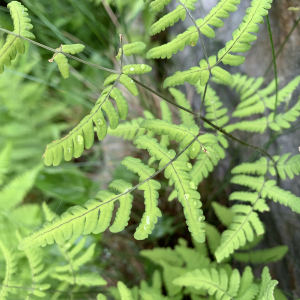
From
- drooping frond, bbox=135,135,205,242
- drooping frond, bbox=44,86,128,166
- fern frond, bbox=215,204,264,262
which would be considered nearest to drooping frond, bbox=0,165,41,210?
drooping frond, bbox=44,86,128,166

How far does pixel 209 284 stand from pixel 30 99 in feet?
6.97

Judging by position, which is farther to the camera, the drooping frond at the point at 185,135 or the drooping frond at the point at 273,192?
the drooping frond at the point at 273,192

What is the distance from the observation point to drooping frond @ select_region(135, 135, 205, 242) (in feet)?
2.26

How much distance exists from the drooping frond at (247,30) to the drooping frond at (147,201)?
0.44 metres

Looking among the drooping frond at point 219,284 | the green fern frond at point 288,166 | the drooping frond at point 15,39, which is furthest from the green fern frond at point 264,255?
the drooping frond at point 15,39

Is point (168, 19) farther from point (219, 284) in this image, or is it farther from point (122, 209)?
point (219, 284)

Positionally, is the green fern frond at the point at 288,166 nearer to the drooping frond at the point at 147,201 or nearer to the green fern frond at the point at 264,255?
the green fern frond at the point at 264,255

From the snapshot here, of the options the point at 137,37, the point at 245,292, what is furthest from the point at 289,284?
the point at 137,37

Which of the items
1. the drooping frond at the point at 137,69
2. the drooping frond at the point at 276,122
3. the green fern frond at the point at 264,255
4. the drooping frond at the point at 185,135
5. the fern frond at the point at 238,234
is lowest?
the green fern frond at the point at 264,255

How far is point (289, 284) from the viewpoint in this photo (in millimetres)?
1303

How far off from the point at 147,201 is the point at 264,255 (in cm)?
96

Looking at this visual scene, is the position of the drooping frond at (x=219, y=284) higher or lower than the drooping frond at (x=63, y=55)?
lower

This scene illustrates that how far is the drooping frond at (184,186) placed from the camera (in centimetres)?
69

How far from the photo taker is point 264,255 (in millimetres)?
1315
